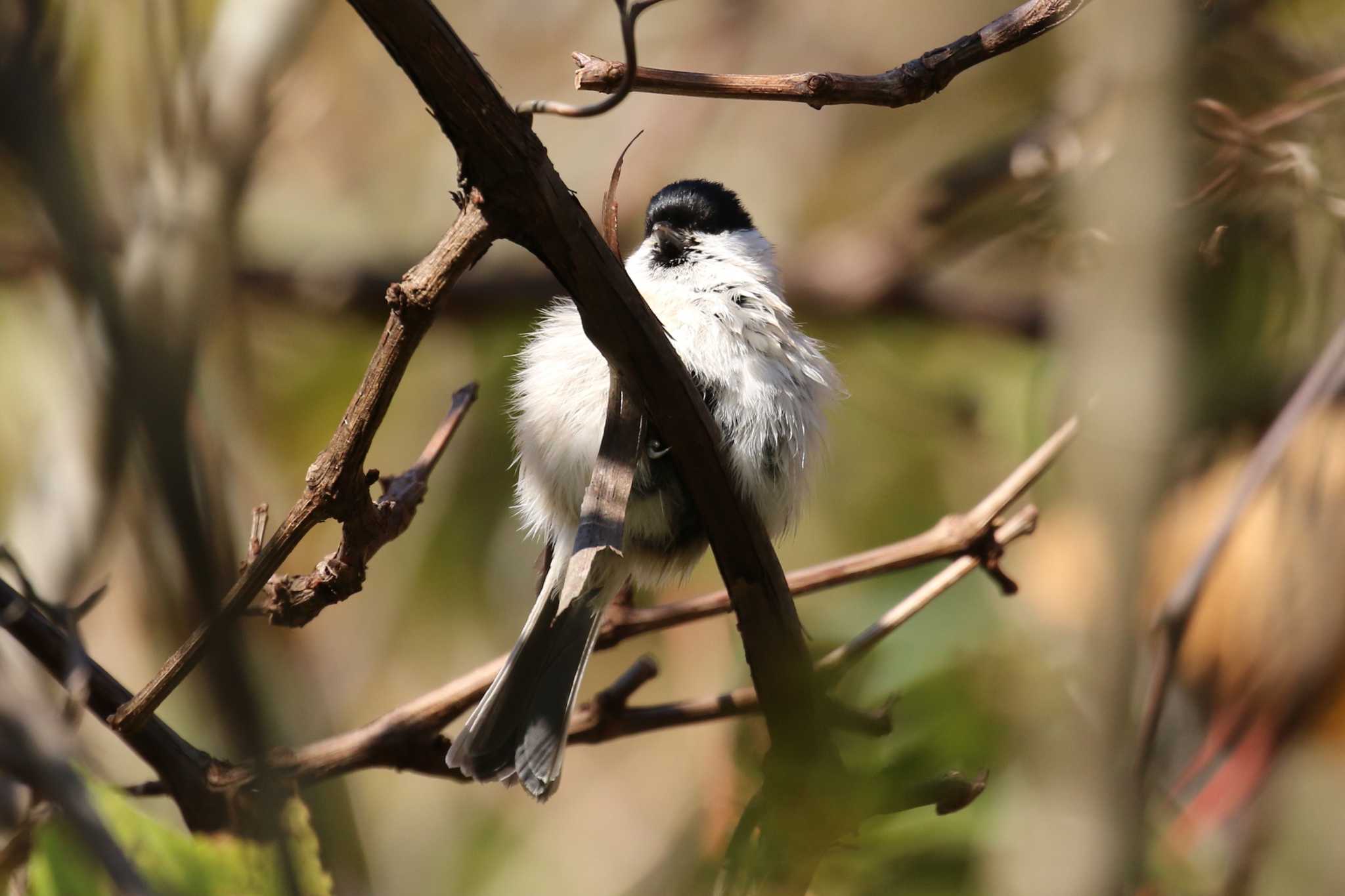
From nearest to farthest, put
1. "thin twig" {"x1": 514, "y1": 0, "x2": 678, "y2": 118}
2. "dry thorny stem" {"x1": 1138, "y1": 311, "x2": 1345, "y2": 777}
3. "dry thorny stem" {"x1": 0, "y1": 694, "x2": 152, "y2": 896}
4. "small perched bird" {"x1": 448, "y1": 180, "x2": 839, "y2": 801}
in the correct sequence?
"dry thorny stem" {"x1": 0, "y1": 694, "x2": 152, "y2": 896} → "thin twig" {"x1": 514, "y1": 0, "x2": 678, "y2": 118} → "dry thorny stem" {"x1": 1138, "y1": 311, "x2": 1345, "y2": 777} → "small perched bird" {"x1": 448, "y1": 180, "x2": 839, "y2": 801}

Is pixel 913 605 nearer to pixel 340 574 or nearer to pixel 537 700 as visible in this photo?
pixel 537 700

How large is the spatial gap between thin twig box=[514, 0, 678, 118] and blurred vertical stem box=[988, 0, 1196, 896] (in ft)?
2.01

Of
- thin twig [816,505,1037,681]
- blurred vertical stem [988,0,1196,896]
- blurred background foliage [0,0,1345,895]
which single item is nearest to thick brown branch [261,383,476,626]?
blurred background foliage [0,0,1345,895]

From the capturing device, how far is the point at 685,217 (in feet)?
7.34

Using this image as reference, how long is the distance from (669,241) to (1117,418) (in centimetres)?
109

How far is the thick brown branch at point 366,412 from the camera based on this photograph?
1.04m

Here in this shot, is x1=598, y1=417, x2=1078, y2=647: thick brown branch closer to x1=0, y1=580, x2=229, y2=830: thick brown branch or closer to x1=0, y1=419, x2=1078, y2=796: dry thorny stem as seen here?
x1=0, y1=419, x2=1078, y2=796: dry thorny stem

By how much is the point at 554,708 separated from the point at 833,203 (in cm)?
331

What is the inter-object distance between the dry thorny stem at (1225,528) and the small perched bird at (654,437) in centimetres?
63

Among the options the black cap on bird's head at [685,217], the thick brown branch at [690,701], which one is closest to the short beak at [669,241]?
the black cap on bird's head at [685,217]

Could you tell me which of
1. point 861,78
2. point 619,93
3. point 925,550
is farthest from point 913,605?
point 619,93

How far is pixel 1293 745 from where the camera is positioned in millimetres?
1754

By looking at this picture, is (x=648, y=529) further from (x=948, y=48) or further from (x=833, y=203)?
(x=833, y=203)

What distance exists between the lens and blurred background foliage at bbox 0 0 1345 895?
59.7 inches
